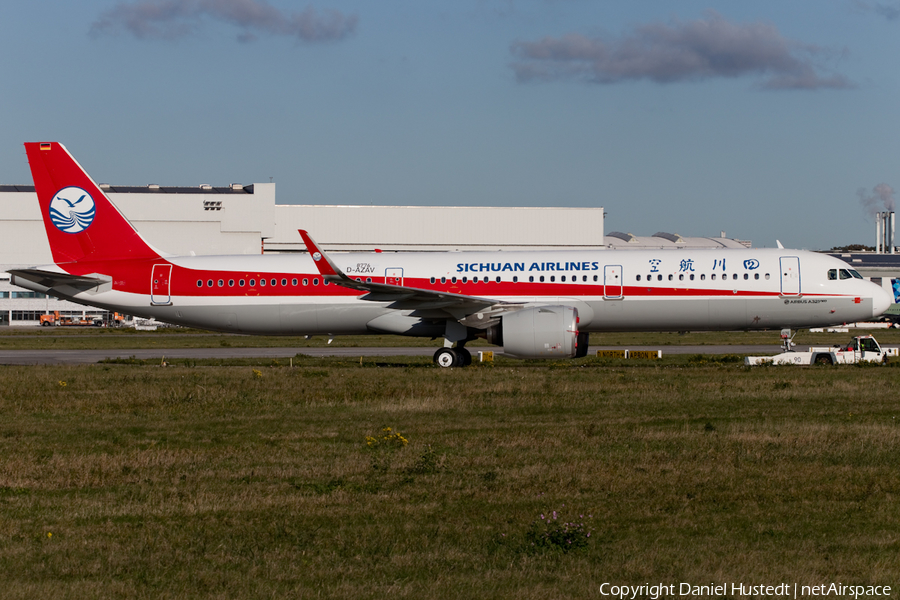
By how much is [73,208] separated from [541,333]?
19222 mm

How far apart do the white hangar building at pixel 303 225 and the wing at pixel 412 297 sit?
75809 mm

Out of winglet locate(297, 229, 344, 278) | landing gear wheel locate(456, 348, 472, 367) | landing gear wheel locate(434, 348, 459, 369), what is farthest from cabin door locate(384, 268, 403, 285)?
landing gear wheel locate(456, 348, 472, 367)

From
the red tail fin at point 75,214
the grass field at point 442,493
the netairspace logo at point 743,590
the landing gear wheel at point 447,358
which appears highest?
the red tail fin at point 75,214

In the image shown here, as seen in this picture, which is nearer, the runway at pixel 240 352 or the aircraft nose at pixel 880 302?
the aircraft nose at pixel 880 302

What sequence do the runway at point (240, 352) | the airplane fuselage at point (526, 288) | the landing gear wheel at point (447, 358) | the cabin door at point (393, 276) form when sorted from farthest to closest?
the runway at point (240, 352) → the cabin door at point (393, 276) → the landing gear wheel at point (447, 358) → the airplane fuselage at point (526, 288)

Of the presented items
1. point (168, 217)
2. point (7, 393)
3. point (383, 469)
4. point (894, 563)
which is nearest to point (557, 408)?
point (383, 469)

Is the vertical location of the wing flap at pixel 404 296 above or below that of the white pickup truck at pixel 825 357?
above

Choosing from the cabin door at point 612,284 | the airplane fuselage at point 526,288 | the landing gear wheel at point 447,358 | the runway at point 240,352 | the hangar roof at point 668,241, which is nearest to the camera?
the airplane fuselage at point 526,288

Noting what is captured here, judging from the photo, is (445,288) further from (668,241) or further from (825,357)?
(668,241)

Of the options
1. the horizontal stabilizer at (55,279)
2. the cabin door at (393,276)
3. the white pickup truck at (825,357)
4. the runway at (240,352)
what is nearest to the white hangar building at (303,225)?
the runway at (240,352)

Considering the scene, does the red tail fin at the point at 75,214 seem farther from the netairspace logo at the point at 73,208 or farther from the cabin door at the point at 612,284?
the cabin door at the point at 612,284

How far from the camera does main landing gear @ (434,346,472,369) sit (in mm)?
34031

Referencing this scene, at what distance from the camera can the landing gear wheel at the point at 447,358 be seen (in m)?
34.0

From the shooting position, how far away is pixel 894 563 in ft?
28.4
